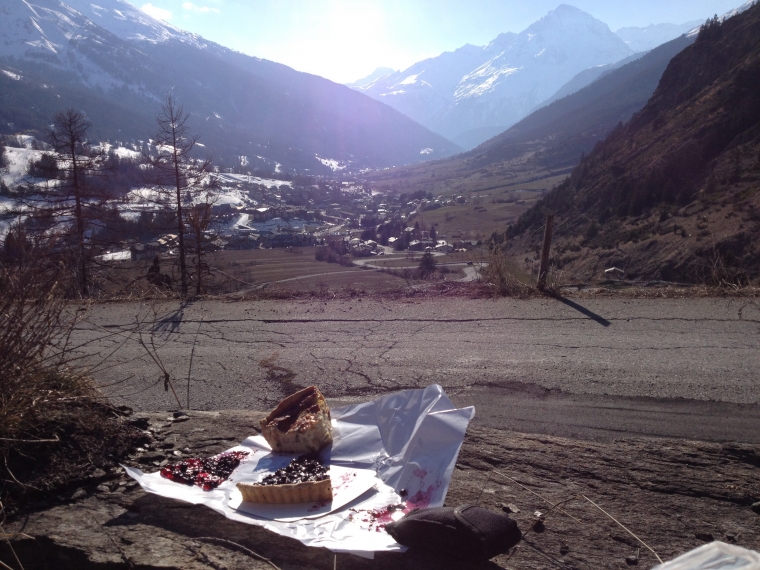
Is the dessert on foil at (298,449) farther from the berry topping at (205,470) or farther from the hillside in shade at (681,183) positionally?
the hillside in shade at (681,183)

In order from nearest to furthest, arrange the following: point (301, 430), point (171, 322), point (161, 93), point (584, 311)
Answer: point (301, 430)
point (584, 311)
point (171, 322)
point (161, 93)

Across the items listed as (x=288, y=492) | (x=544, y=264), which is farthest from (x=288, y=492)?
(x=544, y=264)

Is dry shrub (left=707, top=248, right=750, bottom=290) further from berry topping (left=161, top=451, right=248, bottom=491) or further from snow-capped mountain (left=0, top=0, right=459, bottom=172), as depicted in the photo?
snow-capped mountain (left=0, top=0, right=459, bottom=172)

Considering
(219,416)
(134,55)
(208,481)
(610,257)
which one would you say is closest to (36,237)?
(219,416)

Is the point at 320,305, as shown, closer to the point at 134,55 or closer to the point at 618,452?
the point at 618,452

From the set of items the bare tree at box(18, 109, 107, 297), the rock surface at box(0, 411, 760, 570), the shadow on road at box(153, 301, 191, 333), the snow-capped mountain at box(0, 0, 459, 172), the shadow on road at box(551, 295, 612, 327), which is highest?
the snow-capped mountain at box(0, 0, 459, 172)

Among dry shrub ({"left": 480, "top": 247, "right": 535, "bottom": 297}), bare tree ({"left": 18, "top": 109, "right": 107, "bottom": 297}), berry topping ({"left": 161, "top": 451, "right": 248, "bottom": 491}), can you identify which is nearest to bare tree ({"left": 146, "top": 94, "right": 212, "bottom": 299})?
bare tree ({"left": 18, "top": 109, "right": 107, "bottom": 297})

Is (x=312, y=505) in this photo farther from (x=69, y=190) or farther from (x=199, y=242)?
(x=69, y=190)
